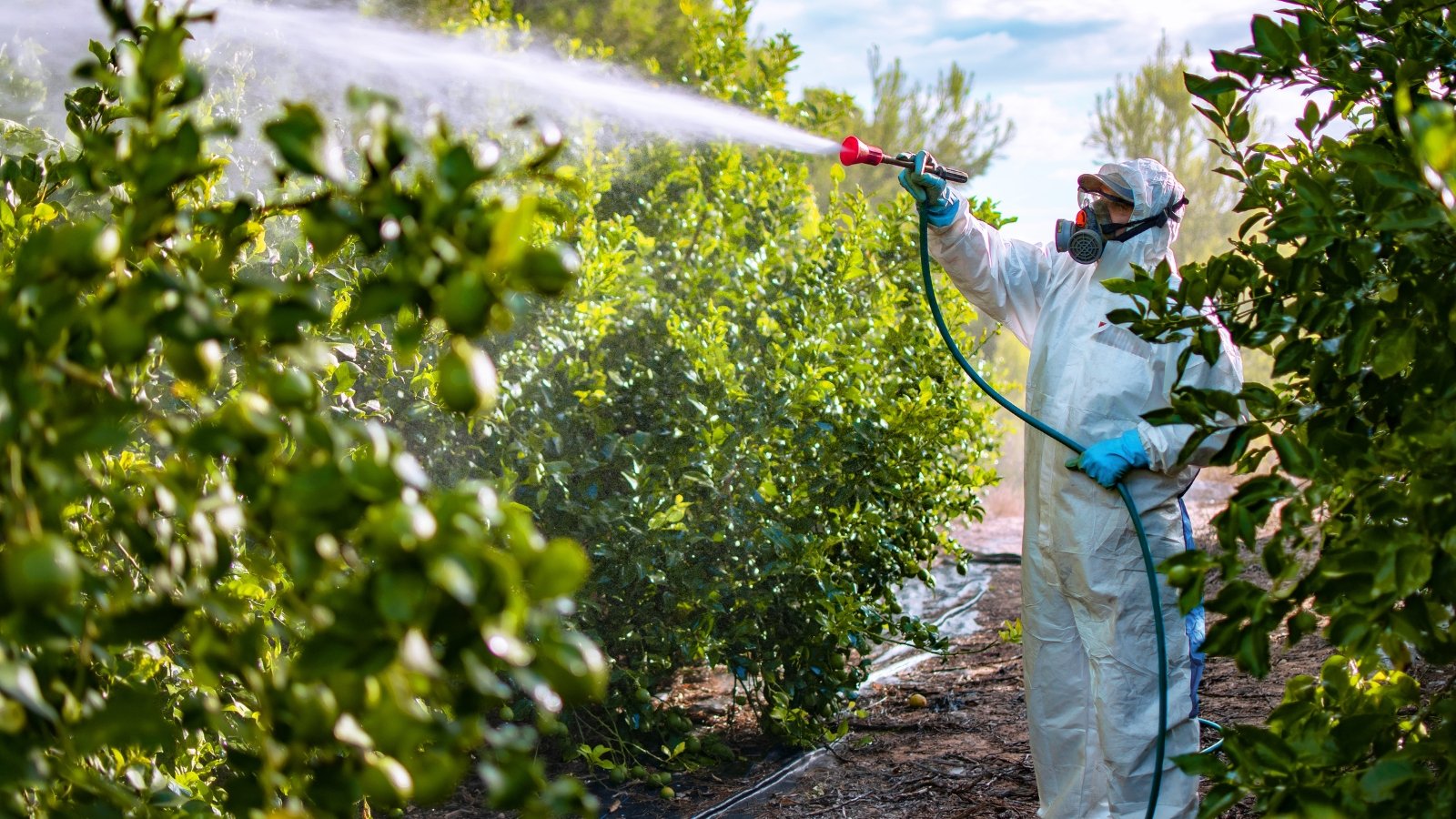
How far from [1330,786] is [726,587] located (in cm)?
206

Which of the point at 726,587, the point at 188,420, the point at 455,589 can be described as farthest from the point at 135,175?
the point at 726,587

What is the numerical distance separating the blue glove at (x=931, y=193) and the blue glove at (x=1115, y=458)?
0.73 meters

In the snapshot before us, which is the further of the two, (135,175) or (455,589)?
(135,175)

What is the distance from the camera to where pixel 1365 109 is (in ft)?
5.47

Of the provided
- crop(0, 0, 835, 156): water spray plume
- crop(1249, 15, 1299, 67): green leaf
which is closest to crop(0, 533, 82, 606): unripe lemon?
crop(1249, 15, 1299, 67): green leaf

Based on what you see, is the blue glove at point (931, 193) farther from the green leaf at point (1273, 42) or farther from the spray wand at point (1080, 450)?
the green leaf at point (1273, 42)

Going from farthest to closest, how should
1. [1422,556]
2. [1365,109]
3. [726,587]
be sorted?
[726,587] → [1365,109] → [1422,556]

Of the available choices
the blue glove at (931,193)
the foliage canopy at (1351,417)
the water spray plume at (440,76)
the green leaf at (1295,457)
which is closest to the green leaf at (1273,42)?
the foliage canopy at (1351,417)

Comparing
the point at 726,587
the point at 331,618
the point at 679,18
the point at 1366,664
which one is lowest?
the point at 726,587

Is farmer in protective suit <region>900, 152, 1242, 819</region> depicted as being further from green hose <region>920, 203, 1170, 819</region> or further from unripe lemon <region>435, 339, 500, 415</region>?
unripe lemon <region>435, 339, 500, 415</region>

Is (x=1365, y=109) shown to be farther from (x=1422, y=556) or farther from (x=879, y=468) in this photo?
(x=879, y=468)

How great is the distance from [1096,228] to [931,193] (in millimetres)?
420

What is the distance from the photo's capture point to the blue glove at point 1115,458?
2.70m

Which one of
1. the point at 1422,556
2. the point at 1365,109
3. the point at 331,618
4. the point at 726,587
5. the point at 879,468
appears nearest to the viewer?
the point at 331,618
